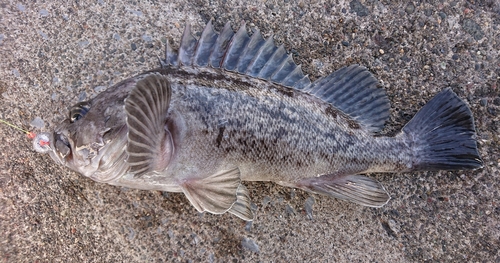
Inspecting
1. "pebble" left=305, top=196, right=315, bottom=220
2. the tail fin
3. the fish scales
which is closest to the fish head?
the fish scales

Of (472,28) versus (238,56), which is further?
(472,28)

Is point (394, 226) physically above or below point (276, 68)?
below

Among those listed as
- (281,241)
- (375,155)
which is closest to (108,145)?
(281,241)

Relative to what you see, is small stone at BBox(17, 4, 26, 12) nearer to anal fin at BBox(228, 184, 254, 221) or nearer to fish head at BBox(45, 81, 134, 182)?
fish head at BBox(45, 81, 134, 182)

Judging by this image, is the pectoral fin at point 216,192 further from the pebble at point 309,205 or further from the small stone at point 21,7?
the small stone at point 21,7

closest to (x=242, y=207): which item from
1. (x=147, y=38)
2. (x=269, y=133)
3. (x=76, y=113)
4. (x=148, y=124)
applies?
(x=269, y=133)

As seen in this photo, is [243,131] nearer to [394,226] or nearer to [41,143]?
[41,143]

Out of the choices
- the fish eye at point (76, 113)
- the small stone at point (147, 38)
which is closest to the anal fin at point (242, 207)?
the fish eye at point (76, 113)

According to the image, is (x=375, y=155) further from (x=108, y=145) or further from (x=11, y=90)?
(x=11, y=90)
